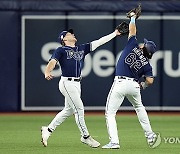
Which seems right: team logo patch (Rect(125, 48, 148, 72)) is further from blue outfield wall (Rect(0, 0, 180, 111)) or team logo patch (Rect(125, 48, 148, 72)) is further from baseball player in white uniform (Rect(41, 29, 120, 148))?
blue outfield wall (Rect(0, 0, 180, 111))

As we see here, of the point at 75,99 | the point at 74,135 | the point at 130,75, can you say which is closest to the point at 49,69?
the point at 75,99

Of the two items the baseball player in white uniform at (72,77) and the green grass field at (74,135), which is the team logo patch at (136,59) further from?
the green grass field at (74,135)

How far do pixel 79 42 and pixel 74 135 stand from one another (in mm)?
6476

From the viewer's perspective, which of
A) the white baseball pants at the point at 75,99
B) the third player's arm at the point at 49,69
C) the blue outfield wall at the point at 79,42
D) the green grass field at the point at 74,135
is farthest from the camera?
the blue outfield wall at the point at 79,42

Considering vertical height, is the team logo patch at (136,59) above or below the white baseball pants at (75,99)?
above

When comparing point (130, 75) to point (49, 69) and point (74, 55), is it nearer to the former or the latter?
point (74, 55)

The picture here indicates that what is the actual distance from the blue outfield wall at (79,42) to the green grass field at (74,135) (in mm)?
1018

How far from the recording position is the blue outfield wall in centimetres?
2148

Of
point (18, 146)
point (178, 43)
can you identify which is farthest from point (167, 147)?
point (178, 43)

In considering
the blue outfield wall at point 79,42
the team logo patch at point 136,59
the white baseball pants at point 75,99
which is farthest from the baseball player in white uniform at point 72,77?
the blue outfield wall at point 79,42

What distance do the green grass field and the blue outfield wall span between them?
1.02m

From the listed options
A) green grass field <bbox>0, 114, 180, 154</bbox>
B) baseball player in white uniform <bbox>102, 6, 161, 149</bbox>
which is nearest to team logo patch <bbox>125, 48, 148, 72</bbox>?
baseball player in white uniform <bbox>102, 6, 161, 149</bbox>

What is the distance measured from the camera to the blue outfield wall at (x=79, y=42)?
21484 millimetres

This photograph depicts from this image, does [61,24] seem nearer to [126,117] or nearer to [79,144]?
[126,117]
